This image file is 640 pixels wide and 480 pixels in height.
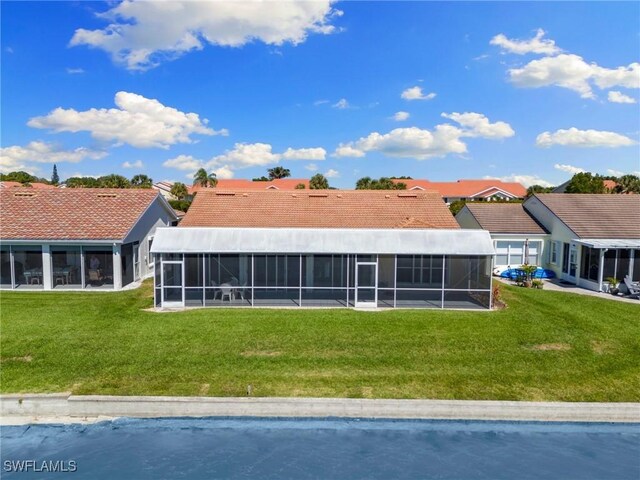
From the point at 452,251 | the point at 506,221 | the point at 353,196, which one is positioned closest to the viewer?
the point at 452,251

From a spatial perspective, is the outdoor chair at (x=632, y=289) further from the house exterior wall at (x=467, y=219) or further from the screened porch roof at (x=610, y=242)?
the house exterior wall at (x=467, y=219)

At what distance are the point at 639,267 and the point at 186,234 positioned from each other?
2343 cm

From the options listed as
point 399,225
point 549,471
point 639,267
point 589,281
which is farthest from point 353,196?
point 549,471

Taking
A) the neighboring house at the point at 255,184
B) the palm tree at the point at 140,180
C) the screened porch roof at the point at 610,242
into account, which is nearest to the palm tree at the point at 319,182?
the neighboring house at the point at 255,184

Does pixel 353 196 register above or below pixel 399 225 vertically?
above

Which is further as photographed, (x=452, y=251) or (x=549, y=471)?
(x=452, y=251)

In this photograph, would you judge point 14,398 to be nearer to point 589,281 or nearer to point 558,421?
point 558,421

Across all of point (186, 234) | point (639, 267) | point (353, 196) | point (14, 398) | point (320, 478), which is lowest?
point (320, 478)

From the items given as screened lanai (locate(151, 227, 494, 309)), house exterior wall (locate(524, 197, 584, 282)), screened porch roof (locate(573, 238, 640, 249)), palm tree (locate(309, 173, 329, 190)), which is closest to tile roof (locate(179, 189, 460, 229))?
screened lanai (locate(151, 227, 494, 309))

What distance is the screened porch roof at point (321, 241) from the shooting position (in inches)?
768

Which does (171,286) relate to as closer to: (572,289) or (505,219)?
(572,289)

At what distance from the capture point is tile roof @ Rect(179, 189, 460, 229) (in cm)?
2445

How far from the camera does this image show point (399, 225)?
2439cm

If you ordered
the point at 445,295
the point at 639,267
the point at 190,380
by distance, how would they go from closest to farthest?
the point at 190,380 < the point at 445,295 < the point at 639,267
